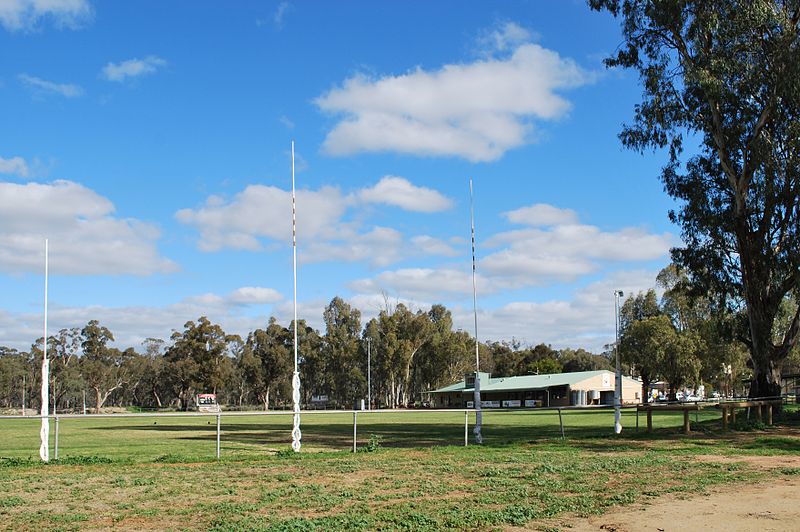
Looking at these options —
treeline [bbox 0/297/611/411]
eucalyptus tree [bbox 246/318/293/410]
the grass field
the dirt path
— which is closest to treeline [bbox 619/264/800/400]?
treeline [bbox 0/297/611/411]

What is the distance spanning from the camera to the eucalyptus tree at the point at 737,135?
26281mm

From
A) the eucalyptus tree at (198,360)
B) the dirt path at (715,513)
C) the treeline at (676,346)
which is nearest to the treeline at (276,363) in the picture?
the eucalyptus tree at (198,360)

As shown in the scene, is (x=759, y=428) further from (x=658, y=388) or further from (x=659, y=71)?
(x=658, y=388)

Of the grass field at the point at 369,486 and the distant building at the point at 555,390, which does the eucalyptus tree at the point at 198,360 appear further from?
the grass field at the point at 369,486

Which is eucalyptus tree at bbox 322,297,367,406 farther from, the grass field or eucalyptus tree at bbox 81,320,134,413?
the grass field

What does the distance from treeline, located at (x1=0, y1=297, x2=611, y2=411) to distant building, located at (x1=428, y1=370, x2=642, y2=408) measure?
1134 centimetres

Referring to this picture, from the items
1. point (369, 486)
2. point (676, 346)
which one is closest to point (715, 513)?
point (369, 486)

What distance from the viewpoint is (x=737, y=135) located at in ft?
95.0

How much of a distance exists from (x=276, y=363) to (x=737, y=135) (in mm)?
89532


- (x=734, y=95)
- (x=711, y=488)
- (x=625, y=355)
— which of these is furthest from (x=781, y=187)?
(x=625, y=355)

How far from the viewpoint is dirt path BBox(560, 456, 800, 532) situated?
8445 millimetres

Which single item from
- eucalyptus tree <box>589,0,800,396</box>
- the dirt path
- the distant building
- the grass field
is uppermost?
eucalyptus tree <box>589,0,800,396</box>

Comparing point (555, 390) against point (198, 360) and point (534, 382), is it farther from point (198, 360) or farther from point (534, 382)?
point (198, 360)

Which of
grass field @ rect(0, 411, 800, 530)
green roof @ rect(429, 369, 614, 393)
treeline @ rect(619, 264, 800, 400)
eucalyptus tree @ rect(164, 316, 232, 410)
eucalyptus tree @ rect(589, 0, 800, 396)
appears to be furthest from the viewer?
eucalyptus tree @ rect(164, 316, 232, 410)
